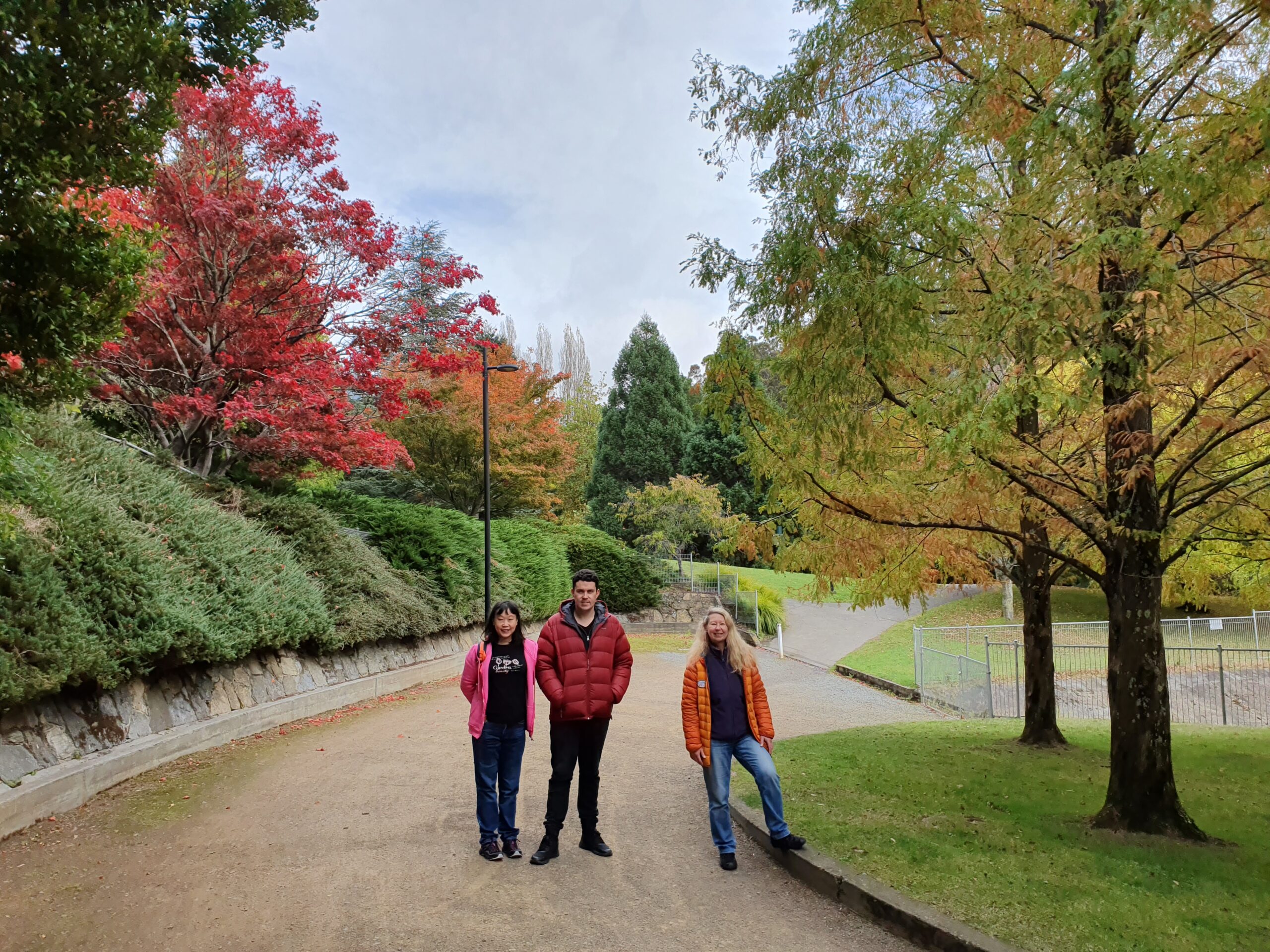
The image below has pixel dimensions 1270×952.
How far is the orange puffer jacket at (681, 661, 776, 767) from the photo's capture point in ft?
16.6

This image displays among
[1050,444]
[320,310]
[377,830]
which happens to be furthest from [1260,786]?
[320,310]

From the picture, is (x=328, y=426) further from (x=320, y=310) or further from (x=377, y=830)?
(x=377, y=830)

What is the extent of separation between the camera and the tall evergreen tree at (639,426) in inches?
1551

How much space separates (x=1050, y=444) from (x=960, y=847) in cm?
367

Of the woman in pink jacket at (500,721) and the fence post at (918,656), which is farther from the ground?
the woman in pink jacket at (500,721)

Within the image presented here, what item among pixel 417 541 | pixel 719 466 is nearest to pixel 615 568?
pixel 417 541

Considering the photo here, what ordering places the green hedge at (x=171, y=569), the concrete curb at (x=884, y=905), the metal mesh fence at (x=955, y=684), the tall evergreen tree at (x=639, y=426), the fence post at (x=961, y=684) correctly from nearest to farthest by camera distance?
the concrete curb at (x=884, y=905) → the green hedge at (x=171, y=569) → the metal mesh fence at (x=955, y=684) → the fence post at (x=961, y=684) → the tall evergreen tree at (x=639, y=426)

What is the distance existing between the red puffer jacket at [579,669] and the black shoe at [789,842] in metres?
1.32

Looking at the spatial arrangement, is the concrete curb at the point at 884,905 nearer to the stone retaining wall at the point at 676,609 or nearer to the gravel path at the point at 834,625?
the gravel path at the point at 834,625

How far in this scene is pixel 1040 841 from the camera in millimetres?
5320

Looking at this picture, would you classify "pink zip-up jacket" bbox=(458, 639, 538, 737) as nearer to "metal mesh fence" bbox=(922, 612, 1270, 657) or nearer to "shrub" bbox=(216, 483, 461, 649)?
"shrub" bbox=(216, 483, 461, 649)

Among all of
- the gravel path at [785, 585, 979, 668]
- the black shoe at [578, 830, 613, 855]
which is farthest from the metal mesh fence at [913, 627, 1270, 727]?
the black shoe at [578, 830, 613, 855]

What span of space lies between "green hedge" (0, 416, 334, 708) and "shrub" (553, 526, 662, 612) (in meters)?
16.3

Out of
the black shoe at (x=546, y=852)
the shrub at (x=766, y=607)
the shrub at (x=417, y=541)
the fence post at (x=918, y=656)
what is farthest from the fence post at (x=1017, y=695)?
the black shoe at (x=546, y=852)
